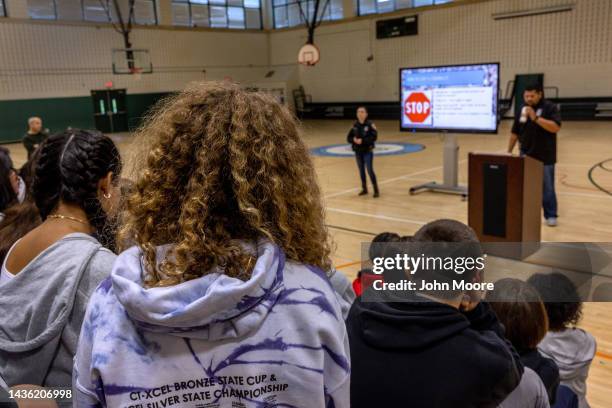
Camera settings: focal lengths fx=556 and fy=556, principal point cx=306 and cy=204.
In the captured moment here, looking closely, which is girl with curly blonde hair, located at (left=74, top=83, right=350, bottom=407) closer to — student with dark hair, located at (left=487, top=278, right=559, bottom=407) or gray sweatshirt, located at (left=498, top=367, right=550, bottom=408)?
gray sweatshirt, located at (left=498, top=367, right=550, bottom=408)

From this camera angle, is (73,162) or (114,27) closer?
(73,162)

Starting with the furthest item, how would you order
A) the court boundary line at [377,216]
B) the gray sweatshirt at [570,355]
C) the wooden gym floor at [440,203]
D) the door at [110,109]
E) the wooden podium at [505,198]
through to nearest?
the door at [110,109], the court boundary line at [377,216], the wooden podium at [505,198], the wooden gym floor at [440,203], the gray sweatshirt at [570,355]

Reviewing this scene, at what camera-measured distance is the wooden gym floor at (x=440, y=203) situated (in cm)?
387

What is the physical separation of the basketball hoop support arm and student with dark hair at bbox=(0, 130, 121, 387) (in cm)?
704

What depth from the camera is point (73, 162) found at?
1690 mm

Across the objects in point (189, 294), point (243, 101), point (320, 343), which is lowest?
point (320, 343)

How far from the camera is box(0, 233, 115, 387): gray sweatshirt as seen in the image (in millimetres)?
1473

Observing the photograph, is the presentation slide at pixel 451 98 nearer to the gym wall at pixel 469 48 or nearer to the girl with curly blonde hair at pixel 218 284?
the girl with curly blonde hair at pixel 218 284

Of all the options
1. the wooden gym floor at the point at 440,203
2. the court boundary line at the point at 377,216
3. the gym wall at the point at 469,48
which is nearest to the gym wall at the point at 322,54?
the gym wall at the point at 469,48

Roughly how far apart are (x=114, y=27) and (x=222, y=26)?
16.2ft

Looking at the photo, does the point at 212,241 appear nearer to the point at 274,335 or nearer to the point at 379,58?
the point at 274,335

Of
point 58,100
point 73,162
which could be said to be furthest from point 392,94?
point 73,162

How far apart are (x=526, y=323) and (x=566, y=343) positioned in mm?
470

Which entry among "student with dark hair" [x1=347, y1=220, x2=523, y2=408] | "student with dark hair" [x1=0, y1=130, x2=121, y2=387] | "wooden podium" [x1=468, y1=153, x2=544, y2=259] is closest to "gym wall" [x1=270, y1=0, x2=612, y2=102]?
"wooden podium" [x1=468, y1=153, x2=544, y2=259]
